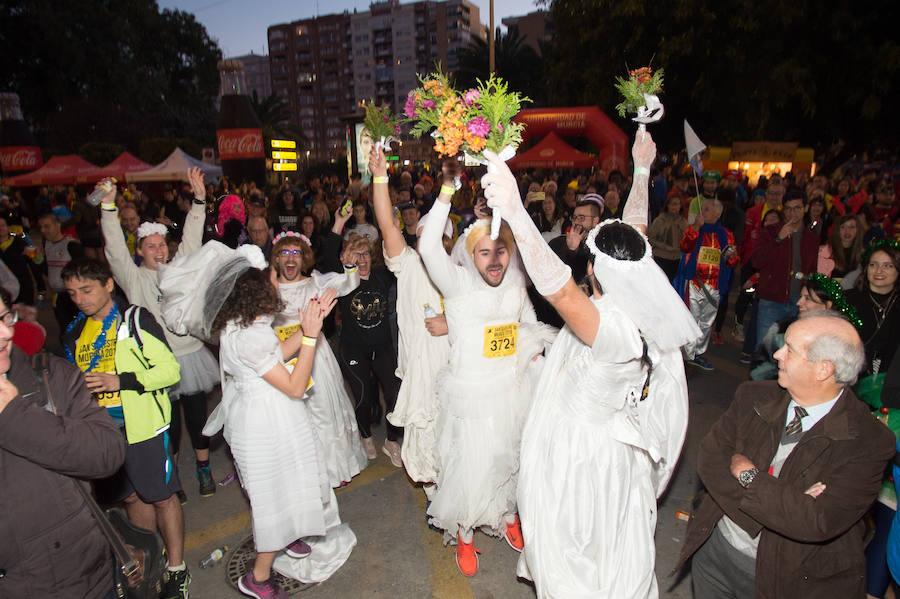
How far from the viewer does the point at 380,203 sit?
11.2ft

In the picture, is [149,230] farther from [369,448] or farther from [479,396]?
[479,396]

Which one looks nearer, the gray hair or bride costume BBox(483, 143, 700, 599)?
the gray hair

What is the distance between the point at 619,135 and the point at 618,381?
1270 cm

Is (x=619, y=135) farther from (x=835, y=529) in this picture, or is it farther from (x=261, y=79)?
(x=261, y=79)

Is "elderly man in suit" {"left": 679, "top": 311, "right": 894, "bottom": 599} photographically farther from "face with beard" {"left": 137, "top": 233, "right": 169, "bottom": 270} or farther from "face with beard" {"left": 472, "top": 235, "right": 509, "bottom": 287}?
"face with beard" {"left": 137, "top": 233, "right": 169, "bottom": 270}

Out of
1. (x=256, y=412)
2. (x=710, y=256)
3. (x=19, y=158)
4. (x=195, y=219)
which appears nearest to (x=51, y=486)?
(x=256, y=412)

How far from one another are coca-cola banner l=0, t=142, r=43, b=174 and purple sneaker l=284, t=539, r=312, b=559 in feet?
81.9

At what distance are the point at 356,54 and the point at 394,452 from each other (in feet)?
416

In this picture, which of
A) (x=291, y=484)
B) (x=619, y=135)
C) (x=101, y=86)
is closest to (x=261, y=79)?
(x=101, y=86)

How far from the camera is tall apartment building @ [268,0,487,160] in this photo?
357 ft

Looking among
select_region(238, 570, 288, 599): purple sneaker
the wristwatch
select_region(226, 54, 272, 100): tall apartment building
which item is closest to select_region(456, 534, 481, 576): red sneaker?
select_region(238, 570, 288, 599): purple sneaker

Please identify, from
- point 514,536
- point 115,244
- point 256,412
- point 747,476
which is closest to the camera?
point 747,476

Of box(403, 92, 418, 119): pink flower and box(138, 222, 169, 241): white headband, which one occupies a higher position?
box(403, 92, 418, 119): pink flower

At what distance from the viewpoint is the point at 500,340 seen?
10.8 ft
